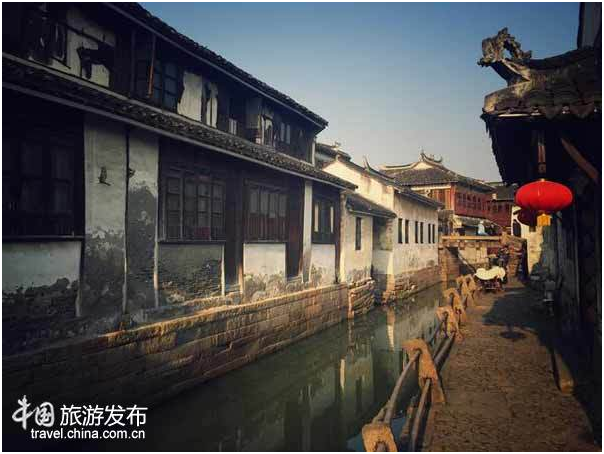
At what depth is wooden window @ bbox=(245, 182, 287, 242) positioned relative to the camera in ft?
35.1

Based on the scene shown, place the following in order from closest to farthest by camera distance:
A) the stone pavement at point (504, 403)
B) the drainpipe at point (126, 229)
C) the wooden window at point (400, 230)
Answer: the stone pavement at point (504, 403) < the drainpipe at point (126, 229) < the wooden window at point (400, 230)

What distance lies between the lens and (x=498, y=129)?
562cm

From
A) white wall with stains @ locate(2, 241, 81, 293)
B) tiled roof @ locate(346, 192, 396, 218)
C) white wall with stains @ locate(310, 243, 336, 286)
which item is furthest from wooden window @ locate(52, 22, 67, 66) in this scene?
tiled roof @ locate(346, 192, 396, 218)

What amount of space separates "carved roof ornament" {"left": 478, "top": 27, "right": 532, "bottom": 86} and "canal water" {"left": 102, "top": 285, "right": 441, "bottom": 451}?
20.2 ft

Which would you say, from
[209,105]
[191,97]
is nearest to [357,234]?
[209,105]

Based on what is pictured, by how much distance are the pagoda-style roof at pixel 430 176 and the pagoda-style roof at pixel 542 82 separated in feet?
100

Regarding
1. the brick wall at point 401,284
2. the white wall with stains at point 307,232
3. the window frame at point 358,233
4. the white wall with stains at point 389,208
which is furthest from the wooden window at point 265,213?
the brick wall at point 401,284

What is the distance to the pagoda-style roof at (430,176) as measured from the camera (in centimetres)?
3494

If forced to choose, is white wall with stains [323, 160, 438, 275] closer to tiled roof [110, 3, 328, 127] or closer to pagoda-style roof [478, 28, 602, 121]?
tiled roof [110, 3, 328, 127]

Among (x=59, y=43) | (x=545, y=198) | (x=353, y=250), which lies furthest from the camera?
(x=353, y=250)

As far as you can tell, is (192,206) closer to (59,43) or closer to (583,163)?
(59,43)

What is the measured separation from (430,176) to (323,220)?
24.4 meters

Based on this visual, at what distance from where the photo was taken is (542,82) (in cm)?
502

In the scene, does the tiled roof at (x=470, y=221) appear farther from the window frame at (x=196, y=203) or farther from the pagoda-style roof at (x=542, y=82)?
the pagoda-style roof at (x=542, y=82)
